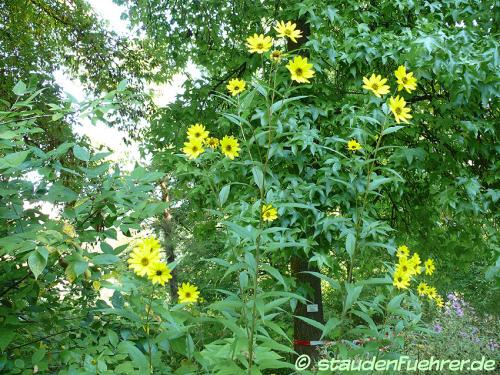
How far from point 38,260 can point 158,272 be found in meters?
0.28

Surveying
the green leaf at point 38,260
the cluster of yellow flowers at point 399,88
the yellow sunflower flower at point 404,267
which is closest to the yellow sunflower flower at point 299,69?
the cluster of yellow flowers at point 399,88

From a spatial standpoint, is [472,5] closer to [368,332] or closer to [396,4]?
[396,4]

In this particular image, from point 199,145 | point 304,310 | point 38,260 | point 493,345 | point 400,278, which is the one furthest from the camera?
point 304,310

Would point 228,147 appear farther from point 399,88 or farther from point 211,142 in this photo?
point 399,88

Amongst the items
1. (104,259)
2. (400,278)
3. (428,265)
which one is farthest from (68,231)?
(428,265)

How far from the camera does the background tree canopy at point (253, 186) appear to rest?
4.55ft

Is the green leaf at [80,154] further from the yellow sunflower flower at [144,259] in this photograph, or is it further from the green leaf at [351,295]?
the green leaf at [351,295]

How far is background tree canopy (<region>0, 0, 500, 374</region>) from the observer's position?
54.6 inches

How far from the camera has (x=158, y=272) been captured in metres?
1.24

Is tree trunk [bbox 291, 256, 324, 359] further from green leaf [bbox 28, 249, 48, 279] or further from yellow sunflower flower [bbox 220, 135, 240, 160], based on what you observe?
green leaf [bbox 28, 249, 48, 279]

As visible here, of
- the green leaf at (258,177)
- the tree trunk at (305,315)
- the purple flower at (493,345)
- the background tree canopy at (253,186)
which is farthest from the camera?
the tree trunk at (305,315)

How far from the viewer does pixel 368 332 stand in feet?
4.58

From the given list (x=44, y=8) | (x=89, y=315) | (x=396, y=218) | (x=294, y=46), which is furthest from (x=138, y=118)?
(x=89, y=315)

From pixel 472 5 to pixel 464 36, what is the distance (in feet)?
2.16
